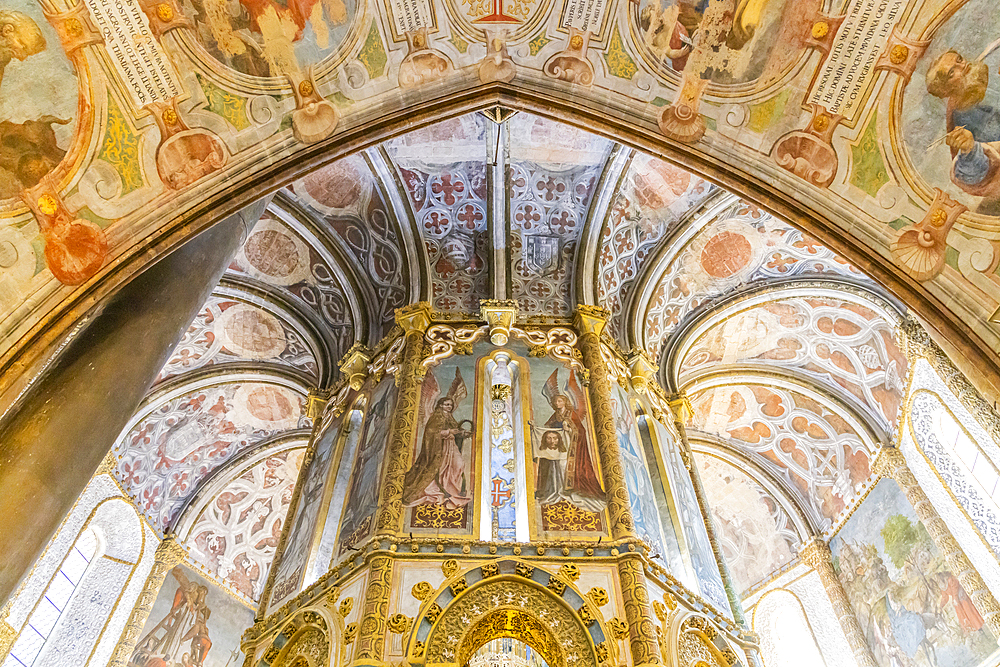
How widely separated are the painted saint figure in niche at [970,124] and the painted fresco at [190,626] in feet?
47.2

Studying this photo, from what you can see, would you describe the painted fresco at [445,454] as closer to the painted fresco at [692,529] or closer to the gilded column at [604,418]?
the gilded column at [604,418]

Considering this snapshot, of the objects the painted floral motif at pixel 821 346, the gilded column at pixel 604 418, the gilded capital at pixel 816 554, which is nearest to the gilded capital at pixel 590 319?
the gilded column at pixel 604 418

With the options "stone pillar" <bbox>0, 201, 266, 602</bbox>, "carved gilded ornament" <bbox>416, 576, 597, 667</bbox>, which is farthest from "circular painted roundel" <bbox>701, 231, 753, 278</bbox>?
"stone pillar" <bbox>0, 201, 266, 602</bbox>

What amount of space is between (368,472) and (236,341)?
19.6 ft

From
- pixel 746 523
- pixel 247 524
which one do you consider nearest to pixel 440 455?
pixel 247 524

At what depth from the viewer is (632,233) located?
1218cm

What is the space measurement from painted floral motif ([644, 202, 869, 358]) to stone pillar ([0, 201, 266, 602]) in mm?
7811

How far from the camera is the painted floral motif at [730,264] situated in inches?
463

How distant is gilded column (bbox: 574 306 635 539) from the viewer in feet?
25.9

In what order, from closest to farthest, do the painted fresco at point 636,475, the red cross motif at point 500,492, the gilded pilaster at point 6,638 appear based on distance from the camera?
the painted fresco at point 636,475
the red cross motif at point 500,492
the gilded pilaster at point 6,638

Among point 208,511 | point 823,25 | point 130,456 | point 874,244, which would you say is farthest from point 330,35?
point 208,511

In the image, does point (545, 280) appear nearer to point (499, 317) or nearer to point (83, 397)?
point (499, 317)

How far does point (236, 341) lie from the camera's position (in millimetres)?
13430

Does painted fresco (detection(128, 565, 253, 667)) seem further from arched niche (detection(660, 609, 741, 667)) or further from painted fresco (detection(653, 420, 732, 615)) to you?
arched niche (detection(660, 609, 741, 667))
